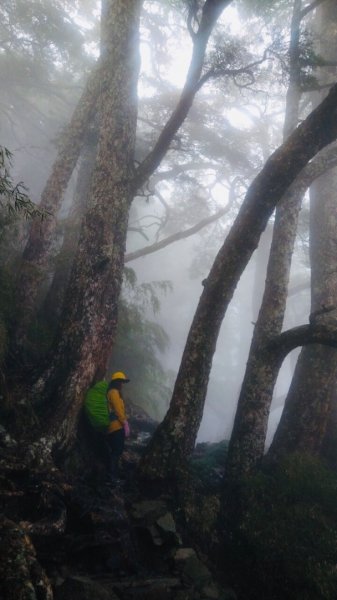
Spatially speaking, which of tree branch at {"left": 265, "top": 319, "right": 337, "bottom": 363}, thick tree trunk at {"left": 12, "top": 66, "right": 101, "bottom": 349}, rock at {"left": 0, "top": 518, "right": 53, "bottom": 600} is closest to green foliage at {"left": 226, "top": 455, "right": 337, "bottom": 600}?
tree branch at {"left": 265, "top": 319, "right": 337, "bottom": 363}

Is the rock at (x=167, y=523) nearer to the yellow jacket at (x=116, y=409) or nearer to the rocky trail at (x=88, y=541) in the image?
the rocky trail at (x=88, y=541)

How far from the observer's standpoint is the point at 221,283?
783 centimetres

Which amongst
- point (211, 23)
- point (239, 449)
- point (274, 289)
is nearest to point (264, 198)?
point (274, 289)

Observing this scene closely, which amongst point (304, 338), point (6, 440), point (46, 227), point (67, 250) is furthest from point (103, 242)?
point (304, 338)

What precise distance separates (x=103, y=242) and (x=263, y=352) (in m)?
4.09

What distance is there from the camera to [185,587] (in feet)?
17.0

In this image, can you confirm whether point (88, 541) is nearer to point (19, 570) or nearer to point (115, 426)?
point (19, 570)

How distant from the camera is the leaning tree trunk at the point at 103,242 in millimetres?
7641

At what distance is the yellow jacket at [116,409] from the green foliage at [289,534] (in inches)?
100

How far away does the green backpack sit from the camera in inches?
296

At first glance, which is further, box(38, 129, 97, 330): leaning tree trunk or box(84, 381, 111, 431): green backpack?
box(38, 129, 97, 330): leaning tree trunk

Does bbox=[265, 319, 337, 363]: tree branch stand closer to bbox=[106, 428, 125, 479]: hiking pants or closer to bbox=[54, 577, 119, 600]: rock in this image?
bbox=[106, 428, 125, 479]: hiking pants

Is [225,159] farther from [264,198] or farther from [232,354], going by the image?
[232,354]

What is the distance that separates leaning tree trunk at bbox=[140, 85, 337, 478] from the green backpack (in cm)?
100
